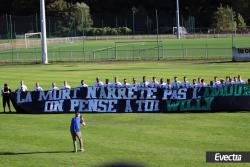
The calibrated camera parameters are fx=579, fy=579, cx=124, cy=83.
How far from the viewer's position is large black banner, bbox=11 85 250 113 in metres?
28.3

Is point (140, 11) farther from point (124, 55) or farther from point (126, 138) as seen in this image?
point (126, 138)

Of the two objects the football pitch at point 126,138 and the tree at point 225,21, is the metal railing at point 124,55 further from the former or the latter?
the football pitch at point 126,138

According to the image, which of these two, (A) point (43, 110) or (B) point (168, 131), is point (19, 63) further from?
(B) point (168, 131)

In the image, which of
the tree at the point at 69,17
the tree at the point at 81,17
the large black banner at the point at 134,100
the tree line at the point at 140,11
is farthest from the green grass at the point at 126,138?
the tree at the point at 81,17

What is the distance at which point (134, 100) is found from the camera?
29.0 m

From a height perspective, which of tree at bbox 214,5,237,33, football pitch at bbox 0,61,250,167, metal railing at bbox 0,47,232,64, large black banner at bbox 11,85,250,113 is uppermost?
tree at bbox 214,5,237,33

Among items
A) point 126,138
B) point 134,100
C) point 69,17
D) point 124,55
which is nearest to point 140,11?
point 69,17

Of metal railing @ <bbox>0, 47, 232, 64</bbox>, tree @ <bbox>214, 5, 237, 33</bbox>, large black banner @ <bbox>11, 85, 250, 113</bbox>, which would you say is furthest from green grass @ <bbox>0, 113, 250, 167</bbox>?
tree @ <bbox>214, 5, 237, 33</bbox>

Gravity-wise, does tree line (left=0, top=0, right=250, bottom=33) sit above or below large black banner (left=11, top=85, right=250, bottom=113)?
above

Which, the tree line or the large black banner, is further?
the tree line

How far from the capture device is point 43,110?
29891 mm

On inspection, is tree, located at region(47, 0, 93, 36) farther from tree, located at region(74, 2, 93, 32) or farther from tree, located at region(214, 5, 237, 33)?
tree, located at region(214, 5, 237, 33)

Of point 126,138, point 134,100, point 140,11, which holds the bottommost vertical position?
point 126,138

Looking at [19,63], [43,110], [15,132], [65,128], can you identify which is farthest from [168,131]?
[19,63]
